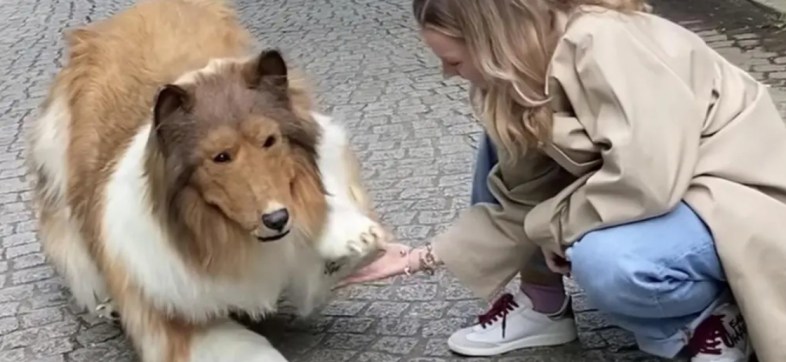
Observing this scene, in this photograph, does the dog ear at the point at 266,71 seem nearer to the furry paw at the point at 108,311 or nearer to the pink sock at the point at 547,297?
the pink sock at the point at 547,297

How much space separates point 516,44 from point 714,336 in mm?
969

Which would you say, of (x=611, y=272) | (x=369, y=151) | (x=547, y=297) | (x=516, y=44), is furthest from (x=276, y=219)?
(x=369, y=151)

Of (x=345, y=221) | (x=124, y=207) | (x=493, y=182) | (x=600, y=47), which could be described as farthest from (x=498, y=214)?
(x=124, y=207)

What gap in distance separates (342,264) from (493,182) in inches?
21.8

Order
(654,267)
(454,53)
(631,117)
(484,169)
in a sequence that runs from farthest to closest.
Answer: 1. (484,169)
2. (454,53)
3. (654,267)
4. (631,117)

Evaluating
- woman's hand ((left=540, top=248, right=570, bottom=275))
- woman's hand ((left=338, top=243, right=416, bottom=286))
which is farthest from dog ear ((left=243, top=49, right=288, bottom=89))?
woman's hand ((left=540, top=248, right=570, bottom=275))

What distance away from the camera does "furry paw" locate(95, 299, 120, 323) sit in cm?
450

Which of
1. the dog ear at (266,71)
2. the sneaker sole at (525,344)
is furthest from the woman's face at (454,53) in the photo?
the sneaker sole at (525,344)

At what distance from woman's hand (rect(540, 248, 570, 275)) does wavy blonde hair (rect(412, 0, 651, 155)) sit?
1.24ft

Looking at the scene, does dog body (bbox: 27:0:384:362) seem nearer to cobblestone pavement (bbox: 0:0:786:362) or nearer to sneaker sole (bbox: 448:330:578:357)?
cobblestone pavement (bbox: 0:0:786:362)

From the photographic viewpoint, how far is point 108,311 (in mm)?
4535

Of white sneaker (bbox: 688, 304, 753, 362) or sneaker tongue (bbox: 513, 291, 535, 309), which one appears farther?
sneaker tongue (bbox: 513, 291, 535, 309)

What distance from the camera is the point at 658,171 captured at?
3076mm

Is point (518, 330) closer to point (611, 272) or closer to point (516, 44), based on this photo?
point (611, 272)
